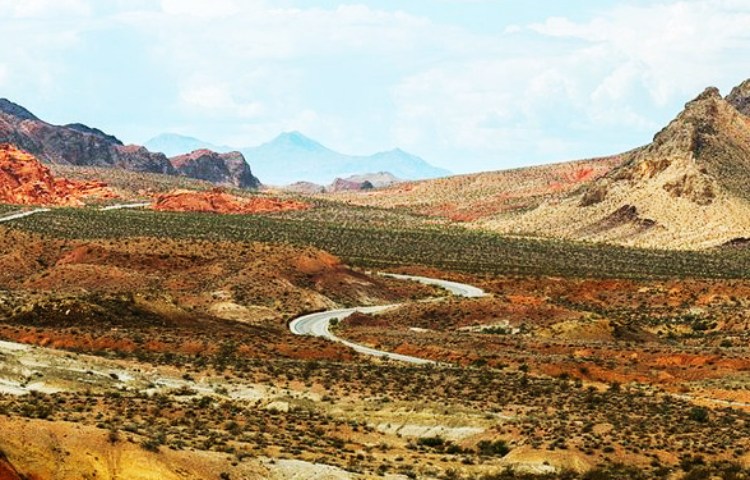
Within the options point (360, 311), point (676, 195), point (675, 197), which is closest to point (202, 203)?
point (675, 197)

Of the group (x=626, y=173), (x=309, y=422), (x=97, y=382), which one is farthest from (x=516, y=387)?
(x=626, y=173)

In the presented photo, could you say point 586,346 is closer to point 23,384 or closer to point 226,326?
point 226,326

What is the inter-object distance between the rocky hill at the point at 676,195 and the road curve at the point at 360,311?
56.9 meters

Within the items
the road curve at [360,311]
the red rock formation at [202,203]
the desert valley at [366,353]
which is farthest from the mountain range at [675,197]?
the road curve at [360,311]

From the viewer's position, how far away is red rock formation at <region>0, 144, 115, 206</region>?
611 ft

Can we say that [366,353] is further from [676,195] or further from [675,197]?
[676,195]

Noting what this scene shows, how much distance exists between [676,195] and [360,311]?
294 ft

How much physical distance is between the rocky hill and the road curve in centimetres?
5690

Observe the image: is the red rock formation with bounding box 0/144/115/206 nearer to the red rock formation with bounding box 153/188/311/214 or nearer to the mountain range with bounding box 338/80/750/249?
the red rock formation with bounding box 153/188/311/214

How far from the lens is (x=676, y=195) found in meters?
164

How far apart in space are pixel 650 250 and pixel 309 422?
4302 inches

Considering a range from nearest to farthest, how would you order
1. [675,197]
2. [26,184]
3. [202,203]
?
1. [675,197]
2. [202,203]
3. [26,184]

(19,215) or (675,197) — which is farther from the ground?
(675,197)

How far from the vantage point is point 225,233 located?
13662 cm
